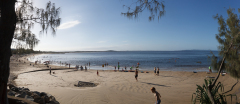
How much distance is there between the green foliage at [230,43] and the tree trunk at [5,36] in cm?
855

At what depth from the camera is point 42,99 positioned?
563 centimetres

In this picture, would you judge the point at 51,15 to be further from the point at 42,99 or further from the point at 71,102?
the point at 71,102

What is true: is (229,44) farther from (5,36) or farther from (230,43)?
(5,36)

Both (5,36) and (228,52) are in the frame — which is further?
(228,52)

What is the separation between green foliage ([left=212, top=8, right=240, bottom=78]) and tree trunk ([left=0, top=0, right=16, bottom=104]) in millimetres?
8551

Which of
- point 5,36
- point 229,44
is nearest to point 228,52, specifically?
point 229,44

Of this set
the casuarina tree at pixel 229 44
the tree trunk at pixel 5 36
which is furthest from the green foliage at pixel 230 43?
the tree trunk at pixel 5 36

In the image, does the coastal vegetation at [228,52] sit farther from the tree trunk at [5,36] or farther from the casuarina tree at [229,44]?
the tree trunk at [5,36]

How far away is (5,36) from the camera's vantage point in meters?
3.28

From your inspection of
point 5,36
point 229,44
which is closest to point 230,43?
point 229,44

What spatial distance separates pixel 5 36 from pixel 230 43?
896 centimetres

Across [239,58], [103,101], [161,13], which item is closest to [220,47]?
[239,58]

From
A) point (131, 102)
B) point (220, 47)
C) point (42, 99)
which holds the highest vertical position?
point (220, 47)

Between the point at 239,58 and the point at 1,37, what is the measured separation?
31.1ft
